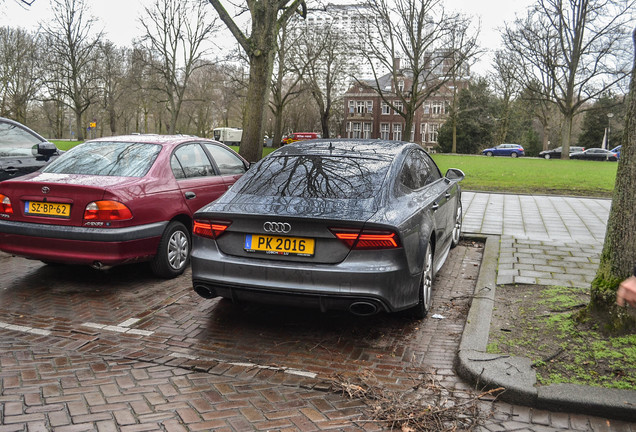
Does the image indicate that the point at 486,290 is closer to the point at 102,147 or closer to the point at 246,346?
the point at 246,346

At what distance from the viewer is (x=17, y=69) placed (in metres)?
46.6

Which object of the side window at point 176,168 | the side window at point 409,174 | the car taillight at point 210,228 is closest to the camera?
the car taillight at point 210,228

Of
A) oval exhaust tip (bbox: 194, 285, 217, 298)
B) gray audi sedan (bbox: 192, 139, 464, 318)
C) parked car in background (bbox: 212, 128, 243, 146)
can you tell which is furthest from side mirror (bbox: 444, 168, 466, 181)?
parked car in background (bbox: 212, 128, 243, 146)

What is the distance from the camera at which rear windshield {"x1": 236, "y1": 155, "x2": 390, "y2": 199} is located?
4.29 m

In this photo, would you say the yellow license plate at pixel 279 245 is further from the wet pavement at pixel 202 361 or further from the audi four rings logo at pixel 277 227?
the wet pavement at pixel 202 361

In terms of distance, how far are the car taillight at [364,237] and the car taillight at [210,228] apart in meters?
0.91

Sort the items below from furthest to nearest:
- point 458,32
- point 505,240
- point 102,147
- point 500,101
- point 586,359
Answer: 1. point 500,101
2. point 458,32
3. point 505,240
4. point 102,147
5. point 586,359

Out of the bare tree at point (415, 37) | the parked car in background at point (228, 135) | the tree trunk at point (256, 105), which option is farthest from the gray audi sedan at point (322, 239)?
the parked car in background at point (228, 135)

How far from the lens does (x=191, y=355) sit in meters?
3.91

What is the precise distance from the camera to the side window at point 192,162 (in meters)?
6.27

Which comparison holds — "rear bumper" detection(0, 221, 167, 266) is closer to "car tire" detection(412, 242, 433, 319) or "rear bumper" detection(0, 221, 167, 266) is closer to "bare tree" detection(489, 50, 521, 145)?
"car tire" detection(412, 242, 433, 319)

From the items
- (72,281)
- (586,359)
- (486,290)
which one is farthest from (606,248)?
(72,281)

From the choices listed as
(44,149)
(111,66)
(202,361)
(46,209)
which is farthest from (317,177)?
(111,66)

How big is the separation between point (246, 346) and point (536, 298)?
2.75 meters
